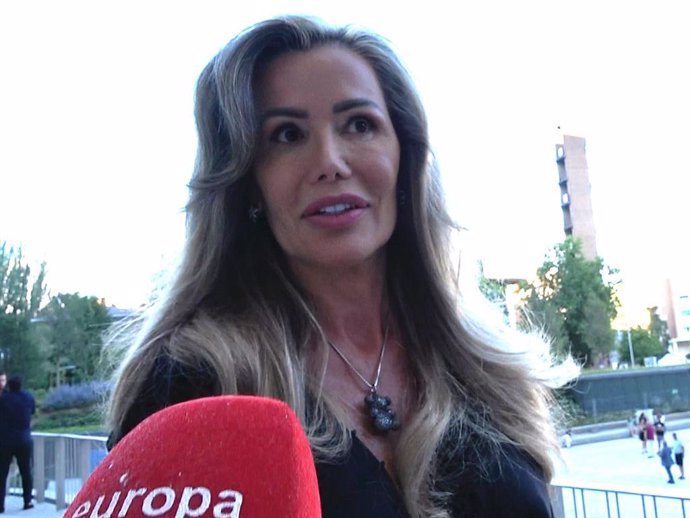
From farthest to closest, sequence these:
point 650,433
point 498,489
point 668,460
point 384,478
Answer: point 650,433 < point 668,460 < point 498,489 < point 384,478

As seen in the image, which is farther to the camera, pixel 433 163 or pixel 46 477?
pixel 46 477

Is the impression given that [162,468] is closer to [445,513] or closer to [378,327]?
[445,513]

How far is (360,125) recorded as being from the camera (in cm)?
140

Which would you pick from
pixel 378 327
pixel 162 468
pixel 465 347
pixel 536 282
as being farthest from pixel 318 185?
pixel 536 282

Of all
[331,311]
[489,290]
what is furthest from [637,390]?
[331,311]

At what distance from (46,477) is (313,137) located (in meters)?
8.04

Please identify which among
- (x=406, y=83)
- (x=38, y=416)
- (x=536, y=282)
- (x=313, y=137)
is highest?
(x=536, y=282)

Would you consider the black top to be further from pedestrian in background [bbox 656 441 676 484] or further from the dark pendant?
pedestrian in background [bbox 656 441 676 484]

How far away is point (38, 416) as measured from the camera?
25.6 metres

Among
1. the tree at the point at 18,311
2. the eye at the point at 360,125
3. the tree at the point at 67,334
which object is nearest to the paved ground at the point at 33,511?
the eye at the point at 360,125

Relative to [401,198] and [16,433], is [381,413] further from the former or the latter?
[16,433]

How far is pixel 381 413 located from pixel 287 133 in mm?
524

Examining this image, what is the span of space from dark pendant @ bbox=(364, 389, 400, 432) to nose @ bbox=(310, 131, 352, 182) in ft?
1.30

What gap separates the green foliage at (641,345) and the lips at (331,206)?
56.0 m
